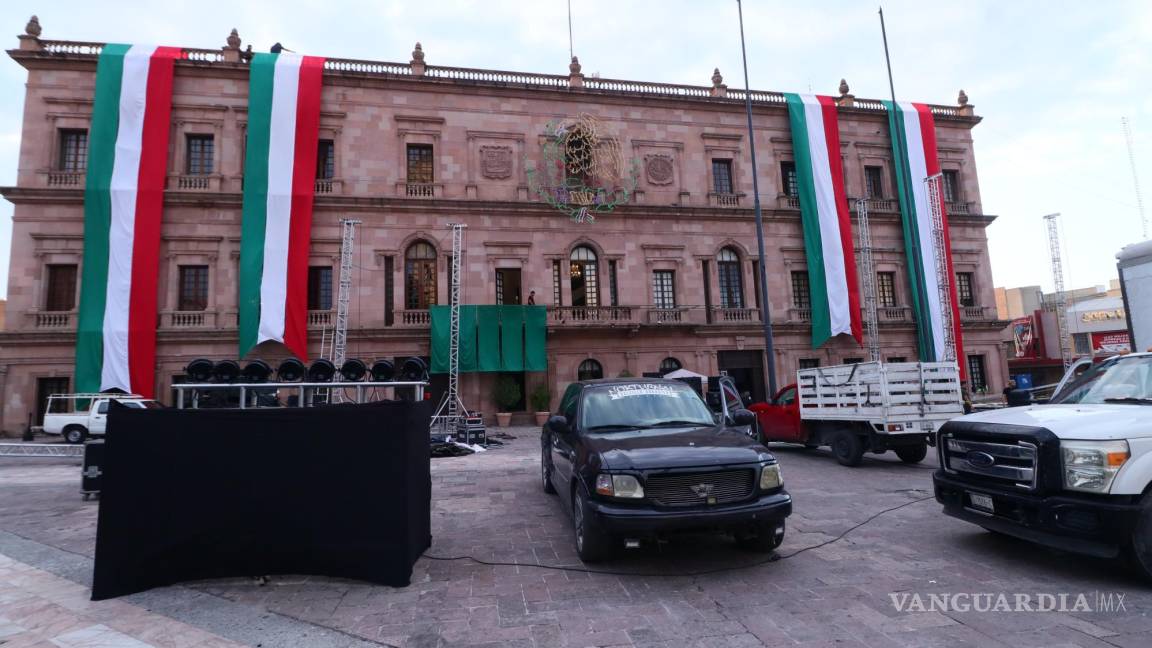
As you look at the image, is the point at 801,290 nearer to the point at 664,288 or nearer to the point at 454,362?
the point at 664,288

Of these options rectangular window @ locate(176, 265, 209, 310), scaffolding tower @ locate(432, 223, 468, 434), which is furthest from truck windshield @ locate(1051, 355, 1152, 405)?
rectangular window @ locate(176, 265, 209, 310)

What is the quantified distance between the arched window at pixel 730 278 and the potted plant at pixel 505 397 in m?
11.3

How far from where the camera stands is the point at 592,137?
25391mm

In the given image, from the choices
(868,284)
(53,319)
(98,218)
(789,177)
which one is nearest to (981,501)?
(868,284)

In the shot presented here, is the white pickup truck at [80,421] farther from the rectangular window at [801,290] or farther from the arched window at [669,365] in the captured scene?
the rectangular window at [801,290]

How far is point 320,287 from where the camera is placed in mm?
22828

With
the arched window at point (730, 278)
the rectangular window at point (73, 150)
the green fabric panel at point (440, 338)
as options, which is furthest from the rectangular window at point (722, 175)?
the rectangular window at point (73, 150)

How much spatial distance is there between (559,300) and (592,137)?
7921mm

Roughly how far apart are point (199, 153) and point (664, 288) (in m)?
21.3

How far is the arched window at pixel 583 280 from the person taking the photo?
25.0 metres

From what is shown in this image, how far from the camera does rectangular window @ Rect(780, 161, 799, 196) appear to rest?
27.9 meters

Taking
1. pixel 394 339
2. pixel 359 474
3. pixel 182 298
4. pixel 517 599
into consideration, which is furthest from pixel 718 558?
pixel 182 298

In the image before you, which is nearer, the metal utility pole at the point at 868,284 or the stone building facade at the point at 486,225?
the stone building facade at the point at 486,225

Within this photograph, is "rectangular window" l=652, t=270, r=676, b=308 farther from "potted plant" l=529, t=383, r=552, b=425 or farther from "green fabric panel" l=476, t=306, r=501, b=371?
"green fabric panel" l=476, t=306, r=501, b=371
